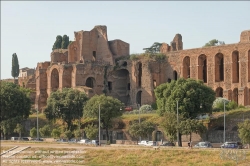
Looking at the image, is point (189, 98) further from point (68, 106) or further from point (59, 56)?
point (59, 56)

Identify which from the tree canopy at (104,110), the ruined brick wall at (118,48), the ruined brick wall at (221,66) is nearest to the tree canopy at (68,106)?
the tree canopy at (104,110)

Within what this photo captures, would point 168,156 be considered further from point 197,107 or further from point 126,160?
point 197,107

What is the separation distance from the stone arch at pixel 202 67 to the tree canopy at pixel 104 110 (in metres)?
17.9

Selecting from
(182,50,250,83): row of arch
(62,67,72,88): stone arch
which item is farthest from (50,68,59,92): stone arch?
(182,50,250,83): row of arch

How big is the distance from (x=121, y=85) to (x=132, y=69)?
13.7 ft

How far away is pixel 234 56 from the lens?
79625 millimetres

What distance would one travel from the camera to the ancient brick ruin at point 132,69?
260 ft

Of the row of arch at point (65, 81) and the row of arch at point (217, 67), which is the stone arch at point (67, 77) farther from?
the row of arch at point (217, 67)

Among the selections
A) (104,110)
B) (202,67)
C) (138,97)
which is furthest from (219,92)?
(104,110)

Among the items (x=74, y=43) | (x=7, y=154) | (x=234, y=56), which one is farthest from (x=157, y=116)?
(x=74, y=43)

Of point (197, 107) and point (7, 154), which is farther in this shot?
point (197, 107)

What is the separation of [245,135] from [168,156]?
963cm

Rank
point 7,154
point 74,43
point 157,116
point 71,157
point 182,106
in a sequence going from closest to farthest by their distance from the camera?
point 71,157, point 7,154, point 182,106, point 157,116, point 74,43

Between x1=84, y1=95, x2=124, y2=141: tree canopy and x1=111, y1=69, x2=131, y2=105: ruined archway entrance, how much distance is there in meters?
20.5
